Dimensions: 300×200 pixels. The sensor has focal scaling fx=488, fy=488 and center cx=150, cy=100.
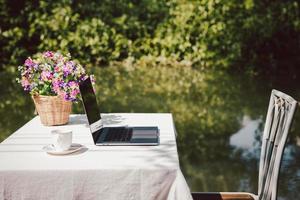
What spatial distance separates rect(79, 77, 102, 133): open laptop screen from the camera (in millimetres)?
2518

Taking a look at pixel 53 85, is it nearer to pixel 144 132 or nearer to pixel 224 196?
pixel 144 132

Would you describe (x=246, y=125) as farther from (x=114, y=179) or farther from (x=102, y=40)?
(x=102, y=40)

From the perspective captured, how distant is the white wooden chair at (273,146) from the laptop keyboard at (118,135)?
495 mm

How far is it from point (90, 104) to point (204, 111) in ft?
15.2

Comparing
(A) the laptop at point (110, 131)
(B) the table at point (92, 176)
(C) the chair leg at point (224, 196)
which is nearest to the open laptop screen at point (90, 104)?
(A) the laptop at point (110, 131)

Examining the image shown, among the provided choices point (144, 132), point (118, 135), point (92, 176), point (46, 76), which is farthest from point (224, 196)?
point (46, 76)

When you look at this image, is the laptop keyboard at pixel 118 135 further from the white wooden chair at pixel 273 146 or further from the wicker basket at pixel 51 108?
the white wooden chair at pixel 273 146

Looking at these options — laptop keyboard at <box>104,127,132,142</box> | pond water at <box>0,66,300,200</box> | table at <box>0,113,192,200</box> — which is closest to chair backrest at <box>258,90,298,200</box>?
table at <box>0,113,192,200</box>

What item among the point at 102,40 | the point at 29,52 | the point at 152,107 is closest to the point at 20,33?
the point at 29,52

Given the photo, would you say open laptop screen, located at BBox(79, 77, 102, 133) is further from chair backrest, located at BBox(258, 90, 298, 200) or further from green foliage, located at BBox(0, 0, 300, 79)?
green foliage, located at BBox(0, 0, 300, 79)

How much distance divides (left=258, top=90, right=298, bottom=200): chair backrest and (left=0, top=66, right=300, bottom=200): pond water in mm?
1653

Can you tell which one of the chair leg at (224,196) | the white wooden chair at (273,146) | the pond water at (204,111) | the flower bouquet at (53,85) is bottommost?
the pond water at (204,111)

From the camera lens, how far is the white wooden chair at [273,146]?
88.9 inches

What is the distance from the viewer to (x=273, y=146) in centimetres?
249
